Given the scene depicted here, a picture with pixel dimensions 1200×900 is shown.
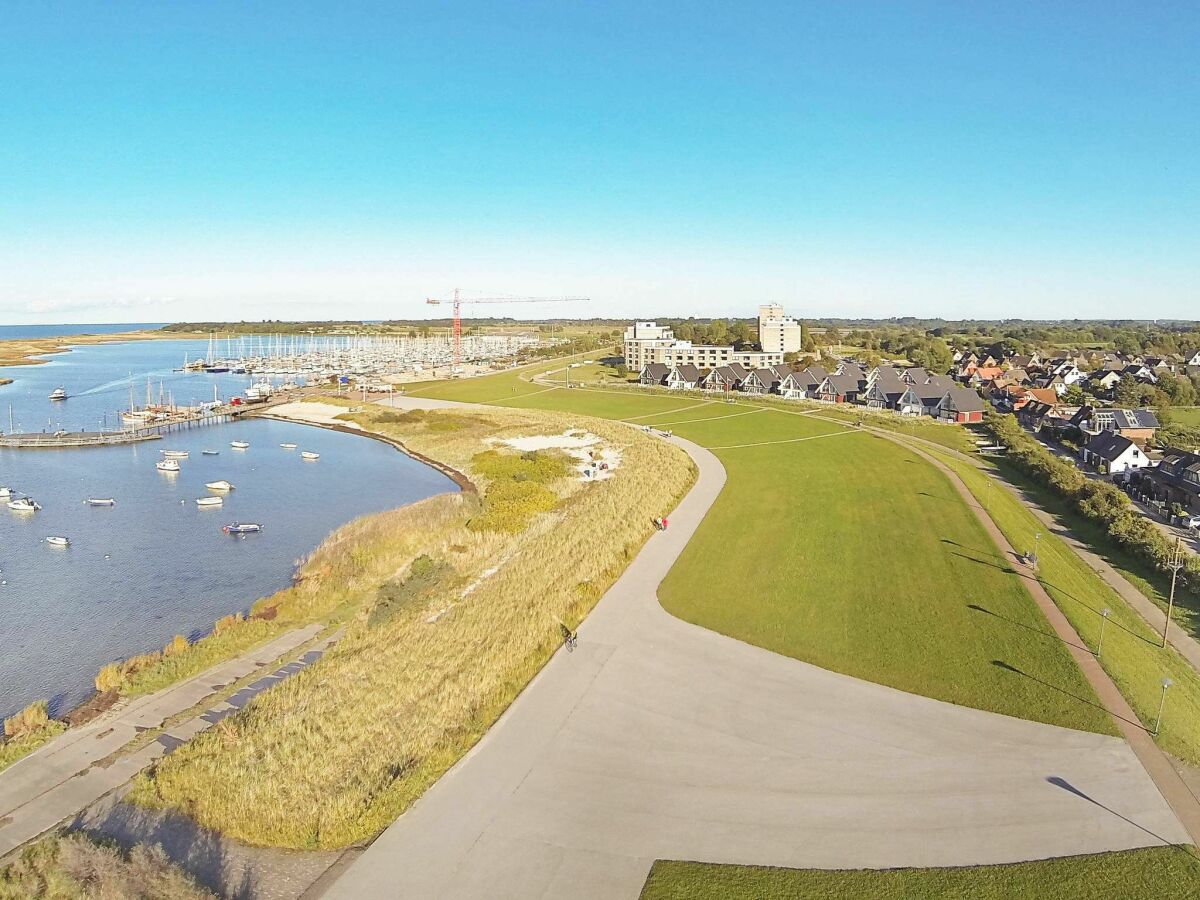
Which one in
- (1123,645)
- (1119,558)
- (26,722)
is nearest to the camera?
(26,722)

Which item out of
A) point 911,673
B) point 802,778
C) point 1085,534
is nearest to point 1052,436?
point 1085,534

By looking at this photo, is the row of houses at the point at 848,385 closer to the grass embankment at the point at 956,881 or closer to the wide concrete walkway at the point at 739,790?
the wide concrete walkway at the point at 739,790

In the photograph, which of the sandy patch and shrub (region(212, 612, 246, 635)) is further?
the sandy patch

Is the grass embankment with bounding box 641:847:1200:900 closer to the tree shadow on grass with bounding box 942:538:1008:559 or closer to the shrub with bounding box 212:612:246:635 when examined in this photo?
the shrub with bounding box 212:612:246:635

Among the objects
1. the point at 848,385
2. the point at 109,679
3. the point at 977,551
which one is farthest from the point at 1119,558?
the point at 848,385

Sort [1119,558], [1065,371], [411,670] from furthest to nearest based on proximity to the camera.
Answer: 1. [1065,371]
2. [1119,558]
3. [411,670]

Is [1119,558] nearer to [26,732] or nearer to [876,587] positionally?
[876,587]

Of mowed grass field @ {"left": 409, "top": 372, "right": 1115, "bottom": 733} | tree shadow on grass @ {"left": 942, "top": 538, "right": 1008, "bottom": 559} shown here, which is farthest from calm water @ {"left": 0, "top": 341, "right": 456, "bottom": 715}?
tree shadow on grass @ {"left": 942, "top": 538, "right": 1008, "bottom": 559}
